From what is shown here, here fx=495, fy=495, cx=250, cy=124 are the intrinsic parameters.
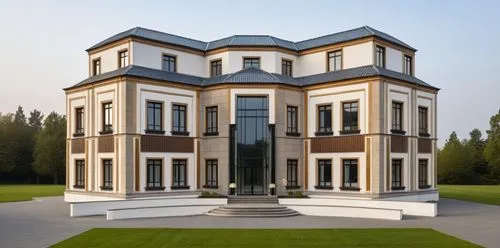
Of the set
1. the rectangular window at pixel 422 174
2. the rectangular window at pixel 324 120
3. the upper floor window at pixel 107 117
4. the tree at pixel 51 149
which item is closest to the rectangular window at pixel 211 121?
the upper floor window at pixel 107 117

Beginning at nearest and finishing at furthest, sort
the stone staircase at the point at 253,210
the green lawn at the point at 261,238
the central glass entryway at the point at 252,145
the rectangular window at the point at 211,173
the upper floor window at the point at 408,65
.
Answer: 1. the green lawn at the point at 261,238
2. the stone staircase at the point at 253,210
3. the central glass entryway at the point at 252,145
4. the rectangular window at the point at 211,173
5. the upper floor window at the point at 408,65

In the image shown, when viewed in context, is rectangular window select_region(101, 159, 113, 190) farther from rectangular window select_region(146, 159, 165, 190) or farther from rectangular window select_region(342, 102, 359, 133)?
rectangular window select_region(342, 102, 359, 133)

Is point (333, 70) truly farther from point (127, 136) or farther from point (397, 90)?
point (127, 136)

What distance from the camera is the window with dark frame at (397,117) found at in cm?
3416

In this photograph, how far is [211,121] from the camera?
36.4 m

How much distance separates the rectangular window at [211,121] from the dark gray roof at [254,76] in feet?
6.29

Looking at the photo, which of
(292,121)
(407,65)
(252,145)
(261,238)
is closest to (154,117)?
(252,145)

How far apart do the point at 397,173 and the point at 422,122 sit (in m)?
5.32

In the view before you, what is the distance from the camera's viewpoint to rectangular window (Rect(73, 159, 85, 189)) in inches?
1456

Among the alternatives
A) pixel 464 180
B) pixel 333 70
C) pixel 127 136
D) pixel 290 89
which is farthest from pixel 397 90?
pixel 464 180

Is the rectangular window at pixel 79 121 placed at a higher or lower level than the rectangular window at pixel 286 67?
lower

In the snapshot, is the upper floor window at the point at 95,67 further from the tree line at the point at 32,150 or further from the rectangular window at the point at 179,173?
the tree line at the point at 32,150

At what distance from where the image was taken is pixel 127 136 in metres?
32.5

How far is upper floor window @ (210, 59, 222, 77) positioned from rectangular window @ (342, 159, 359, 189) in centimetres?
1211
